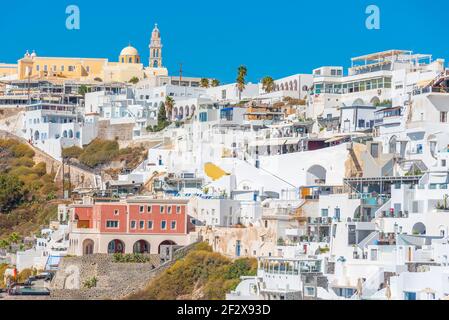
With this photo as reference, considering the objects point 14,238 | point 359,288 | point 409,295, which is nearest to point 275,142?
point 14,238

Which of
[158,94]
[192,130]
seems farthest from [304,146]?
[158,94]

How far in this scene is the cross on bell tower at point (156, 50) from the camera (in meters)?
73.1

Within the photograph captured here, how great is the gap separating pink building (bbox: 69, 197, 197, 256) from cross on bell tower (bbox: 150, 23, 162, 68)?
34537mm

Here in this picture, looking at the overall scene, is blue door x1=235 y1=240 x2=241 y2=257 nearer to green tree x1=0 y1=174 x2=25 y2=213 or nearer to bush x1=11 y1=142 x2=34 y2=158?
green tree x1=0 y1=174 x2=25 y2=213

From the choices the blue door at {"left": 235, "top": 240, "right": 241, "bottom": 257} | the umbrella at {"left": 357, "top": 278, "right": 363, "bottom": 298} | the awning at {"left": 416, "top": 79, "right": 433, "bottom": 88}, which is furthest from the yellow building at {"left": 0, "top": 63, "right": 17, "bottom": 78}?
the umbrella at {"left": 357, "top": 278, "right": 363, "bottom": 298}

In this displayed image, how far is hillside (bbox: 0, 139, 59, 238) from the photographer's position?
5012 centimetres

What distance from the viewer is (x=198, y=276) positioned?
35688 mm

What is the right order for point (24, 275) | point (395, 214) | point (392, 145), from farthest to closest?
point (24, 275), point (392, 145), point (395, 214)


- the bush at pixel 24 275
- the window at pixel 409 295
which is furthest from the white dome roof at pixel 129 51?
the window at pixel 409 295

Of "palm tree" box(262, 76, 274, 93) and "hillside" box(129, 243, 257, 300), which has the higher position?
"palm tree" box(262, 76, 274, 93)

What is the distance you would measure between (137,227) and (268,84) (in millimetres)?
19738

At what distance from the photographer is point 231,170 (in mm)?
42625

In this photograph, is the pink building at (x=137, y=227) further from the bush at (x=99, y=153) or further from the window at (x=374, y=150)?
the bush at (x=99, y=153)

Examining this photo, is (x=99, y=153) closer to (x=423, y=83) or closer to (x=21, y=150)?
(x=21, y=150)
